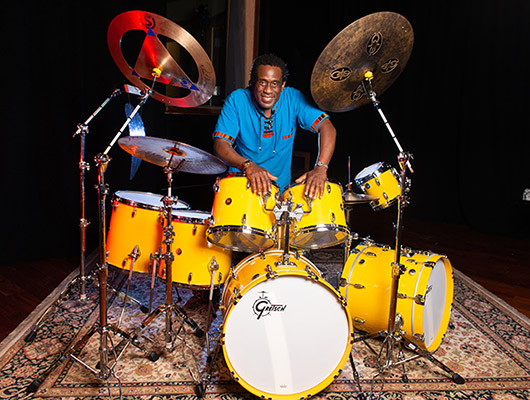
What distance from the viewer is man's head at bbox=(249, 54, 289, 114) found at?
2439 millimetres

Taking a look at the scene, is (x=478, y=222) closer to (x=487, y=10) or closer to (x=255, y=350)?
(x=487, y=10)

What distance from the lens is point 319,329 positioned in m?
1.81

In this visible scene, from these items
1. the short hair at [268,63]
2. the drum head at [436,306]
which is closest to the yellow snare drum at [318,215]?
the drum head at [436,306]

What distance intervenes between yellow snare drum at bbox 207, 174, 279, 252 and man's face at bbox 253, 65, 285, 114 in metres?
0.67

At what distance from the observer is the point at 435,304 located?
2.26 meters

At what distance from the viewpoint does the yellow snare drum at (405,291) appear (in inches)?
82.9

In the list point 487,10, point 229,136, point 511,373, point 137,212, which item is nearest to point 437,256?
point 511,373

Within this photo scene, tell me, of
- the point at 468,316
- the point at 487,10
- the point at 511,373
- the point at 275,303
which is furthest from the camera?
the point at 487,10

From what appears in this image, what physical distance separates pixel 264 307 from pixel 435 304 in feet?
3.34

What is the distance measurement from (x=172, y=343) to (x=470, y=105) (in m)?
4.35

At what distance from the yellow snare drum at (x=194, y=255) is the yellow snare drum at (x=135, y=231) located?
0.39 feet

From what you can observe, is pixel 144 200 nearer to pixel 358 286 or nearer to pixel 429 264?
pixel 358 286

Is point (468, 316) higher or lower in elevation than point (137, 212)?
lower

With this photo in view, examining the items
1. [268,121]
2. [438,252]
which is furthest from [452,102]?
[268,121]
